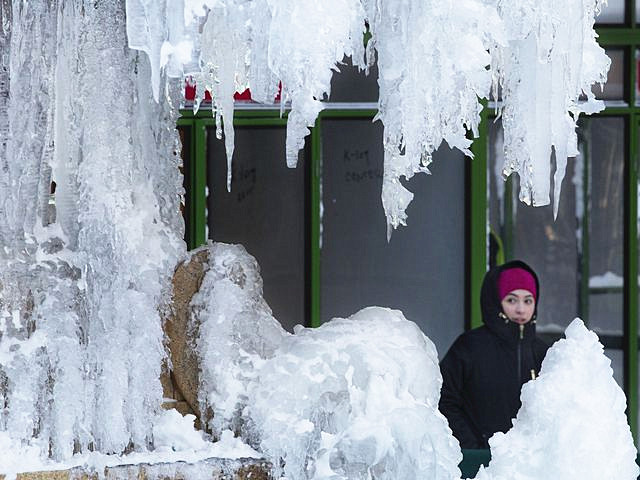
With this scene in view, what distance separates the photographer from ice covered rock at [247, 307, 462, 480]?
459cm

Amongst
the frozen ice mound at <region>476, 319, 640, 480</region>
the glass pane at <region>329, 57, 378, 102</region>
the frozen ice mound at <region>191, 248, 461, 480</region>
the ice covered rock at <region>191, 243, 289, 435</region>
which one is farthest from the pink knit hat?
the glass pane at <region>329, 57, 378, 102</region>

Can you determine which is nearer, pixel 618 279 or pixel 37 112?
pixel 37 112

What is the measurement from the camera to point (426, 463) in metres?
4.57

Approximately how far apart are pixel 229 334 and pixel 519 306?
68.4 inches

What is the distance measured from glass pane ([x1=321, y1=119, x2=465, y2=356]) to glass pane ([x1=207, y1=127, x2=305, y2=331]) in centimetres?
18

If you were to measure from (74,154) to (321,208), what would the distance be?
360 centimetres

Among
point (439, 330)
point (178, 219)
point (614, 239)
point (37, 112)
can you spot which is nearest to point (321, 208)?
point (439, 330)

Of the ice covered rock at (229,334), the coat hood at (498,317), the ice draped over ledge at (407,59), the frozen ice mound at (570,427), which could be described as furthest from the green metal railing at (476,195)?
the frozen ice mound at (570,427)

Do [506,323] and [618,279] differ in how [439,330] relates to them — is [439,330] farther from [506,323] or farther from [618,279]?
[506,323]

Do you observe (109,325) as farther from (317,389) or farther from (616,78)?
(616,78)

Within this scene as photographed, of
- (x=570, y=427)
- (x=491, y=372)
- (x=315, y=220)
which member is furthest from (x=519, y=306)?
(x=315, y=220)

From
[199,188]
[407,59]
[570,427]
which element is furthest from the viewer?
[199,188]

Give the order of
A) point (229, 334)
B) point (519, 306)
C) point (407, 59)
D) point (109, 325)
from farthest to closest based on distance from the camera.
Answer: point (519, 306), point (229, 334), point (109, 325), point (407, 59)

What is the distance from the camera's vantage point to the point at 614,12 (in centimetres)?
830
